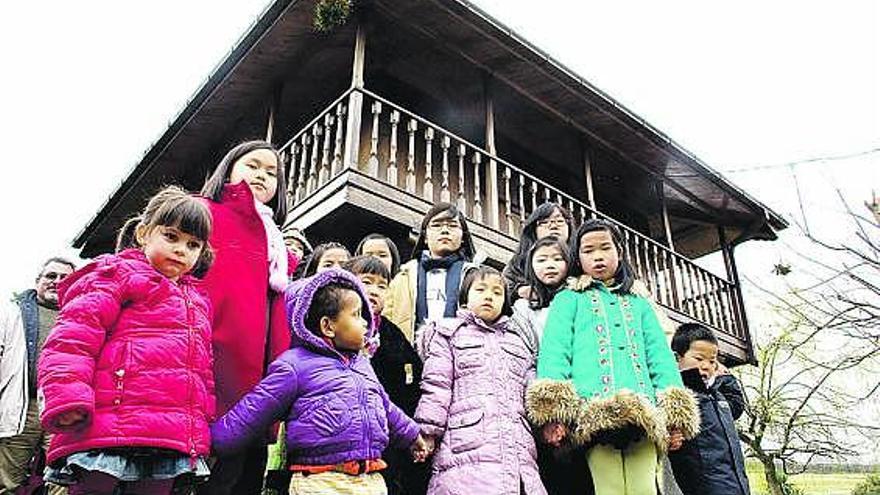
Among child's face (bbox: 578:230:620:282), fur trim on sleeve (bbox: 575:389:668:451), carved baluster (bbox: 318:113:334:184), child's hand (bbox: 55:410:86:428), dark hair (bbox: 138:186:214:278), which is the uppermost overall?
carved baluster (bbox: 318:113:334:184)

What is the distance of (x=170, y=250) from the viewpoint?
2.18 metres

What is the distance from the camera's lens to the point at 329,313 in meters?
2.47

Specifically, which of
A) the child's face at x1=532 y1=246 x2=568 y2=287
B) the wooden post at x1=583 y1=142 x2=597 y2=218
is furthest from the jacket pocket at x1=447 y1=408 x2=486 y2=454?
the wooden post at x1=583 y1=142 x2=597 y2=218

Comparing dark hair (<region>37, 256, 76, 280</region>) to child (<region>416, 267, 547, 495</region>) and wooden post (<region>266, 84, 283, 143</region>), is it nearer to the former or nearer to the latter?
child (<region>416, 267, 547, 495</region>)

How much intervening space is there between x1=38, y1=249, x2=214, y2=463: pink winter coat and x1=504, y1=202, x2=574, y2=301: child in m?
→ 1.96

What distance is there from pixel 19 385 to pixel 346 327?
2.34 meters

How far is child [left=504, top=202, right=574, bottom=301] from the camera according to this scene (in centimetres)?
375

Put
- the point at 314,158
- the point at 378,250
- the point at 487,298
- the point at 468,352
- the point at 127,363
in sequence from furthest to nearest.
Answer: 1. the point at 314,158
2. the point at 378,250
3. the point at 487,298
4. the point at 468,352
5. the point at 127,363

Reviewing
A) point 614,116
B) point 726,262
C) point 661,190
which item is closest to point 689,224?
point 726,262

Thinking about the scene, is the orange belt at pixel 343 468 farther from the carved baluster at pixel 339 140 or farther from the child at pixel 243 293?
the carved baluster at pixel 339 140

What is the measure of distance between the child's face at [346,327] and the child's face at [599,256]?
4.41 feet

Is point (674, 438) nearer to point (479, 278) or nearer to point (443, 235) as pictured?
point (479, 278)

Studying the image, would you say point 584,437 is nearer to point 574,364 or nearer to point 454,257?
point 574,364

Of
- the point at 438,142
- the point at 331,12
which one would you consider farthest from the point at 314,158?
the point at 438,142
